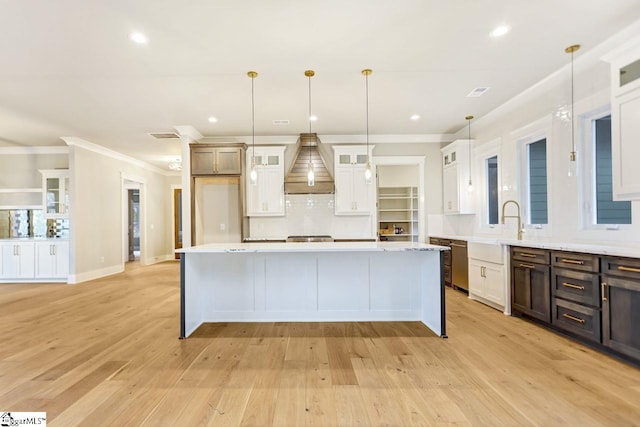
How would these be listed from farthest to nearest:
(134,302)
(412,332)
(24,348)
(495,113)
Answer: (495,113) → (134,302) → (412,332) → (24,348)

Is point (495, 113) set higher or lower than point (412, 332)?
higher

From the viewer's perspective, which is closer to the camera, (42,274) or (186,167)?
(186,167)

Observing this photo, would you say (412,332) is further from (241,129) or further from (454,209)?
(241,129)

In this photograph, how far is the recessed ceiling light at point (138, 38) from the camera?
9.48ft

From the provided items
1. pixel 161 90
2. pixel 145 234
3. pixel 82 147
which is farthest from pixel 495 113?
pixel 145 234

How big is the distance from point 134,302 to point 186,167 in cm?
241

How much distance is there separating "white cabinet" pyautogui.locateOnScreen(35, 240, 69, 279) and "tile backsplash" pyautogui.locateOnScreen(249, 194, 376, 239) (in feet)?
12.4

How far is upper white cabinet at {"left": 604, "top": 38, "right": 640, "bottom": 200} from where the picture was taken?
253 centimetres

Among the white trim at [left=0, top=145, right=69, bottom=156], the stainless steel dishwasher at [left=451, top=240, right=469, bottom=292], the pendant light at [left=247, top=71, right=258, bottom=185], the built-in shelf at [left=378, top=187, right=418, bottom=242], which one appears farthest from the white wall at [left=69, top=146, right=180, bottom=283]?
the stainless steel dishwasher at [left=451, top=240, right=469, bottom=292]

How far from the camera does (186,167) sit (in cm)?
577

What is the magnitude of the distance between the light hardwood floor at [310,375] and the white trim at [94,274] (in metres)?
2.62

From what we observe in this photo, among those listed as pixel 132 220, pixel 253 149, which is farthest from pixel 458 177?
pixel 132 220

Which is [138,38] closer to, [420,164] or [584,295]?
[584,295]

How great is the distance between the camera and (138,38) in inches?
116
